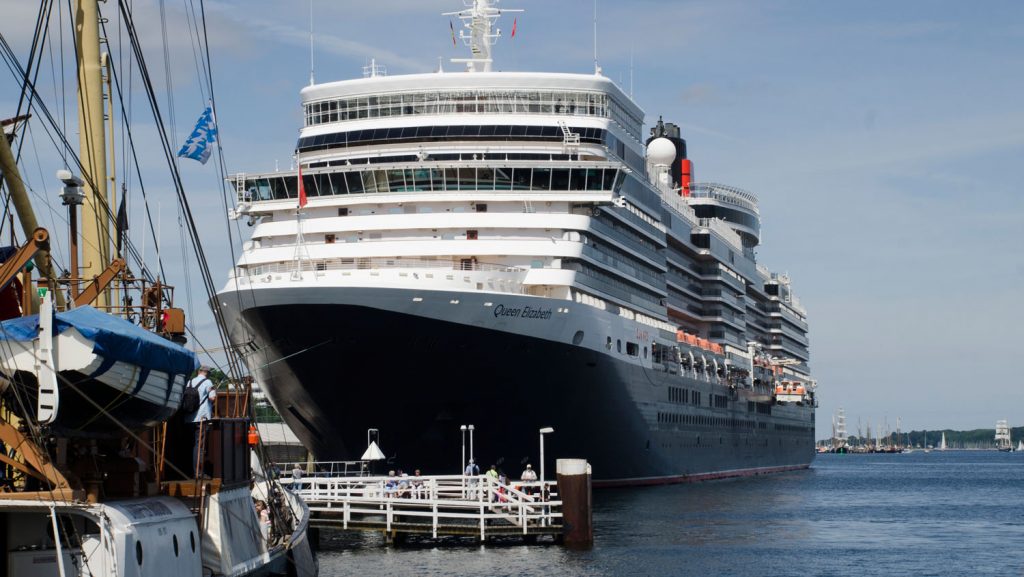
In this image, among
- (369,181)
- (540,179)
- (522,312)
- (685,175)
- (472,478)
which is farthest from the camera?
(685,175)

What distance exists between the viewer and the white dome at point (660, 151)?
88.8 metres

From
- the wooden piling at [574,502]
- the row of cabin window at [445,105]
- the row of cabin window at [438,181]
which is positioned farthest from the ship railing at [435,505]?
the row of cabin window at [445,105]

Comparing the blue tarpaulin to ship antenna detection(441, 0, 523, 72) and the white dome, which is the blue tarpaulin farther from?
the white dome

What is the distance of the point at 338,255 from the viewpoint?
159ft

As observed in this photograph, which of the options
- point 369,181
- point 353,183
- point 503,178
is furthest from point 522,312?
point 353,183

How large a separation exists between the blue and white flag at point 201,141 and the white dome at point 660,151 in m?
55.1

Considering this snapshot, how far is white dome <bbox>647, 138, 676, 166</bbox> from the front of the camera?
88812mm

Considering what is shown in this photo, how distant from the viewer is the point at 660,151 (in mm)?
88812

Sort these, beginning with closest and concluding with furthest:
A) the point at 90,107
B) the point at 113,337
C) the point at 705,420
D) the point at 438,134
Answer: the point at 113,337
the point at 90,107
the point at 438,134
the point at 705,420

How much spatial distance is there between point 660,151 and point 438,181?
4042 cm

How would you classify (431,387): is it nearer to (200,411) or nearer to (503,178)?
(503,178)

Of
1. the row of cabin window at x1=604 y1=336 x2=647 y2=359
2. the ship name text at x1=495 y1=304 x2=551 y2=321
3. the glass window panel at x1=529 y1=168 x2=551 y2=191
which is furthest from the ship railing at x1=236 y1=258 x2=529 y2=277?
the row of cabin window at x1=604 y1=336 x2=647 y2=359

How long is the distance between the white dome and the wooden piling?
5402 cm

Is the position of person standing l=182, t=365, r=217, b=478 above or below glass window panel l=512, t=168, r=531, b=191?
below
